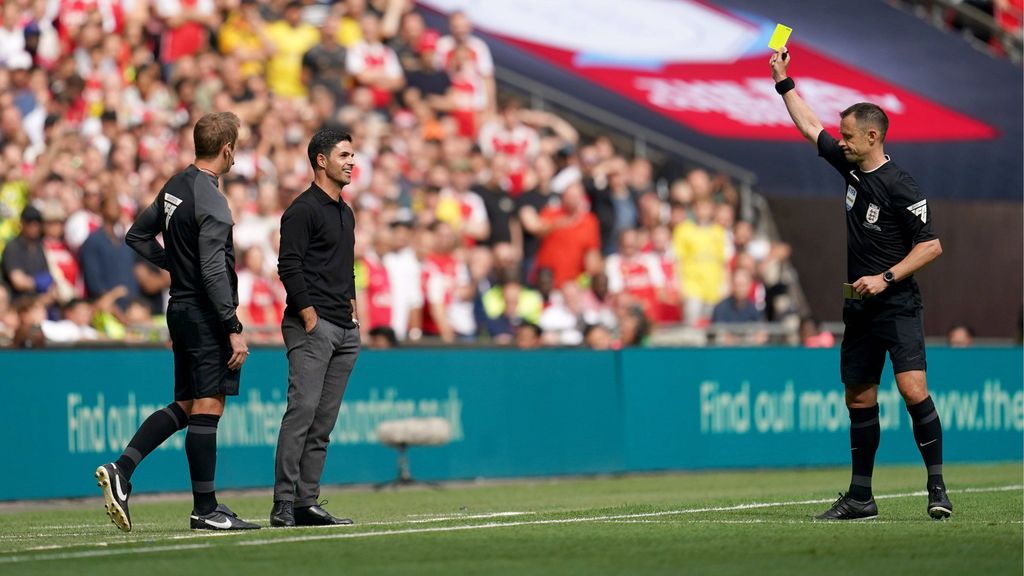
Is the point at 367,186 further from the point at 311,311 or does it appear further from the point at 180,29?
the point at 311,311

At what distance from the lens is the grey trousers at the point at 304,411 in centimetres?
1034

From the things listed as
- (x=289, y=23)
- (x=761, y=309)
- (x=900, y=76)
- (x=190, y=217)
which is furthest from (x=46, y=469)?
(x=900, y=76)

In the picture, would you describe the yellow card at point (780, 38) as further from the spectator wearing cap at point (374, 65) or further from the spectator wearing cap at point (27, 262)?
the spectator wearing cap at point (374, 65)

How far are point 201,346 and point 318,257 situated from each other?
2.77ft

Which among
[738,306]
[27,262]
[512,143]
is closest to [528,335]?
[738,306]

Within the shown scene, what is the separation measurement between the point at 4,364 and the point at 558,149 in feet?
33.8

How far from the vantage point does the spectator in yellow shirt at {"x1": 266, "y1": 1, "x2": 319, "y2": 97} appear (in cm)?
2220

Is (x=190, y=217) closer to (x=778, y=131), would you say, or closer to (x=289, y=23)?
(x=289, y=23)

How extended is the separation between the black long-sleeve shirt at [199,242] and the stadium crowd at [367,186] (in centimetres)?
565

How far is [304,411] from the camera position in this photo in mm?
10375

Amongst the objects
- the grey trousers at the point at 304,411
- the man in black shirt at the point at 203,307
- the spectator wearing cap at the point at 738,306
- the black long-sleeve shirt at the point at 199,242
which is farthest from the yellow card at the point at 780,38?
the spectator wearing cap at the point at 738,306

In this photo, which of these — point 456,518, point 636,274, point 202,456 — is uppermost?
point 636,274

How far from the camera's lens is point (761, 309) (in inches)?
886

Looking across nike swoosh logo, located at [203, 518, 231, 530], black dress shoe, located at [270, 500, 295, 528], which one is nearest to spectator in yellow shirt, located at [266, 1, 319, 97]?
black dress shoe, located at [270, 500, 295, 528]
